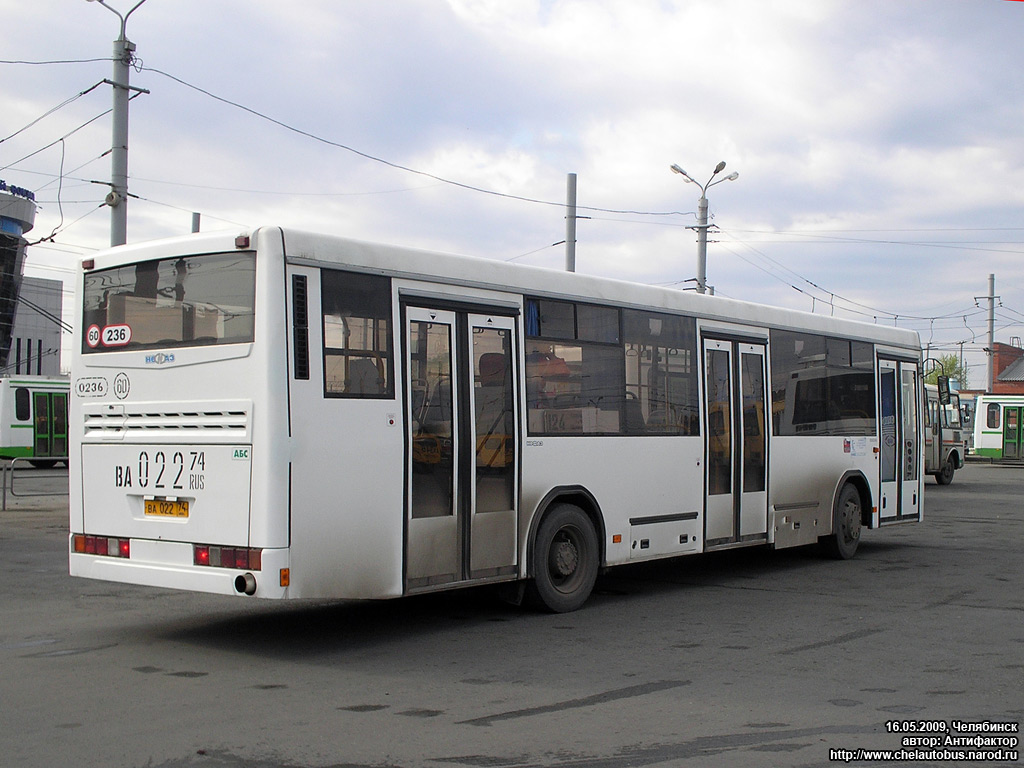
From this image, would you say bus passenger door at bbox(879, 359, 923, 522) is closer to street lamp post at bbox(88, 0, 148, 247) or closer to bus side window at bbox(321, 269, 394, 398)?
bus side window at bbox(321, 269, 394, 398)

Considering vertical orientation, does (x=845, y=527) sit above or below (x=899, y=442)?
below

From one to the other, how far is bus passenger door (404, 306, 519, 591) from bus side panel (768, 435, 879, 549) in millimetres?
4547

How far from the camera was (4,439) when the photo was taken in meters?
37.2

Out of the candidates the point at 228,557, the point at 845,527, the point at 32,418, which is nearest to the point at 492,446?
A: the point at 228,557

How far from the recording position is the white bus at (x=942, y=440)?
31.1 metres

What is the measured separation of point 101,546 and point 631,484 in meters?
4.91

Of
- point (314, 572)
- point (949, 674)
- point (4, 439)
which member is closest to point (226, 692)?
point (314, 572)

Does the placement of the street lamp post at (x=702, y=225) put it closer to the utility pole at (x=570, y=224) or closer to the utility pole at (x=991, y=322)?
the utility pole at (x=570, y=224)

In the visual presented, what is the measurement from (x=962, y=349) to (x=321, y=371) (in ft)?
335

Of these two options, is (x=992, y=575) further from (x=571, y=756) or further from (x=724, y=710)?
(x=571, y=756)

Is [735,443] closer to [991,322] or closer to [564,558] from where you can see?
[564,558]

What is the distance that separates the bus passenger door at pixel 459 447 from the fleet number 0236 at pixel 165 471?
1.59m

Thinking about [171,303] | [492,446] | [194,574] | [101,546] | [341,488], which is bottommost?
[194,574]

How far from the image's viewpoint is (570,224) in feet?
82.1
